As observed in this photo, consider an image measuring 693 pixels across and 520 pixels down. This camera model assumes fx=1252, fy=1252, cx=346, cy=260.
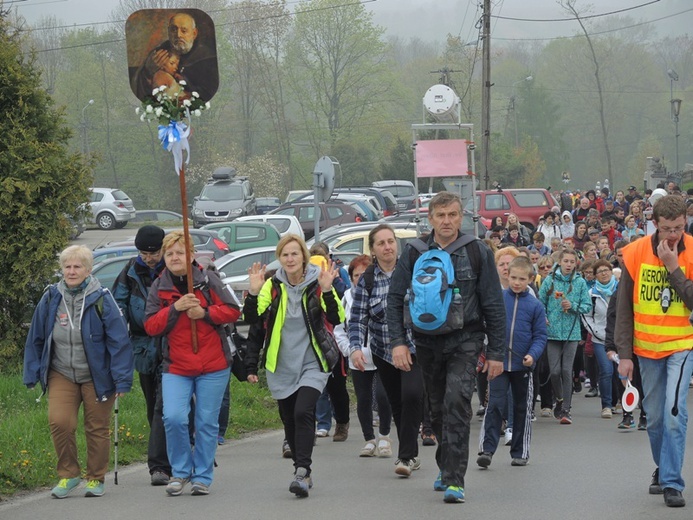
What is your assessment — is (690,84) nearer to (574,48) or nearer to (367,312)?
(574,48)

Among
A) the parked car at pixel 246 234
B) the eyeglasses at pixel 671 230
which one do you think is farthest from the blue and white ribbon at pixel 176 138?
the parked car at pixel 246 234

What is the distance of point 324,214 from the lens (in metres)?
36.9

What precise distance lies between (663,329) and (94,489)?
155 inches

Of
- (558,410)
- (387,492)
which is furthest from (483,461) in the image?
(558,410)

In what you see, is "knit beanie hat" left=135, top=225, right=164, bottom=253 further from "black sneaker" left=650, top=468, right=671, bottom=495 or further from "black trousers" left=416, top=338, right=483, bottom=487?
"black sneaker" left=650, top=468, right=671, bottom=495

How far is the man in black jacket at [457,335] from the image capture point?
7.79 m

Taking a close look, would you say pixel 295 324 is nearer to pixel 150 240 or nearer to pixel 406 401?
pixel 406 401

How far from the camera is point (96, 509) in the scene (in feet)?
26.5

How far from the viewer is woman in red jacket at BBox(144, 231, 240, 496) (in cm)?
840

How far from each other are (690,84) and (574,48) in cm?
1754

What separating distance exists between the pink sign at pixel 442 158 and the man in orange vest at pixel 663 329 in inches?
465

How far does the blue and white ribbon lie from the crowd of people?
61 cm

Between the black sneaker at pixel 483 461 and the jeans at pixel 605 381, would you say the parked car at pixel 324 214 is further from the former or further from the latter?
the black sneaker at pixel 483 461

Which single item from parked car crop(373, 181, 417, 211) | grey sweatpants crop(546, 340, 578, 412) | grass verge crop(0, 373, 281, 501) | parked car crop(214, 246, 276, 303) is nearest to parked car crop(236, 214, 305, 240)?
parked car crop(214, 246, 276, 303)
